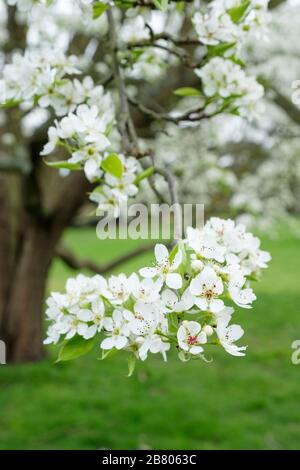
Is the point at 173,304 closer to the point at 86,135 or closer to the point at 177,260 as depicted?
the point at 177,260

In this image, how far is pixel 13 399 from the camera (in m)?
5.33

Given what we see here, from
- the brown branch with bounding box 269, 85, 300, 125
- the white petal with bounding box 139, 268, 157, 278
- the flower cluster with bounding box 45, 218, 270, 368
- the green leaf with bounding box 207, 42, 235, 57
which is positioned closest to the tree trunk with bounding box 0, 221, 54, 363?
the brown branch with bounding box 269, 85, 300, 125

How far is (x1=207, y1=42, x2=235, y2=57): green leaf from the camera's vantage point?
74.8 inches

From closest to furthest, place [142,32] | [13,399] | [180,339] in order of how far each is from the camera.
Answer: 1. [180,339]
2. [142,32]
3. [13,399]

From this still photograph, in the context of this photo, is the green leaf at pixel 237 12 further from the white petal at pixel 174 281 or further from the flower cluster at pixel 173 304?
the white petal at pixel 174 281

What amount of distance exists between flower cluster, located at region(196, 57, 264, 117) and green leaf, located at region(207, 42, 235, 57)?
6cm

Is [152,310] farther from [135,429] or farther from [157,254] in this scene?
[135,429]

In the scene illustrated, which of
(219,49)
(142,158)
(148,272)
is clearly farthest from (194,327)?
(219,49)

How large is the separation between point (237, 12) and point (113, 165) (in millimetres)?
622

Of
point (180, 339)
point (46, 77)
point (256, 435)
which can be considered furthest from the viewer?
point (256, 435)

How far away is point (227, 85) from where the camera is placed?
6.68 feet

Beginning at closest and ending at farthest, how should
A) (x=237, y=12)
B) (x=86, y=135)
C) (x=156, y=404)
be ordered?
1. (x=86, y=135)
2. (x=237, y=12)
3. (x=156, y=404)
